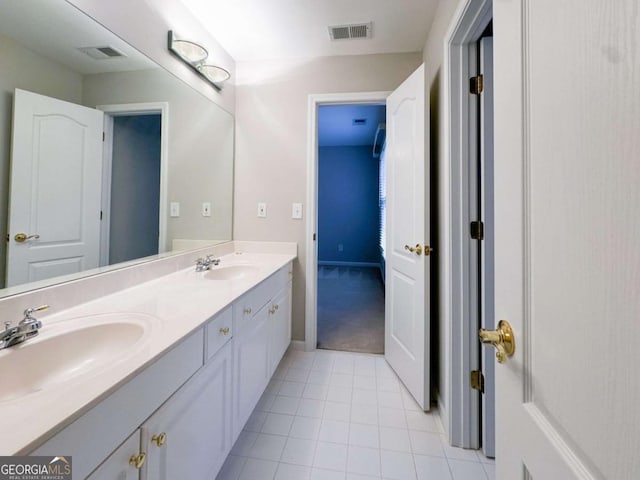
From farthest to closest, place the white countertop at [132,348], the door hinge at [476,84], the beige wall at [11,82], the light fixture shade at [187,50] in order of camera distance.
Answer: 1. the light fixture shade at [187,50]
2. the door hinge at [476,84]
3. the beige wall at [11,82]
4. the white countertop at [132,348]

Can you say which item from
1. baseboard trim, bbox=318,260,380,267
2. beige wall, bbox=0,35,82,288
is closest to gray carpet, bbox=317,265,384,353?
baseboard trim, bbox=318,260,380,267

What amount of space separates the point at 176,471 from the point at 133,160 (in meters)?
1.34

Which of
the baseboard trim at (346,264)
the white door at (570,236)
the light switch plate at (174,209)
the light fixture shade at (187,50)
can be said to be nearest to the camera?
the white door at (570,236)

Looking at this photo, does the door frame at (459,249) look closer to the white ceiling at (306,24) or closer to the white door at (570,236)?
the white ceiling at (306,24)

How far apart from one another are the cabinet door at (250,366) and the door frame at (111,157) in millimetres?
707

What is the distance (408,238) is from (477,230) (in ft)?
1.62

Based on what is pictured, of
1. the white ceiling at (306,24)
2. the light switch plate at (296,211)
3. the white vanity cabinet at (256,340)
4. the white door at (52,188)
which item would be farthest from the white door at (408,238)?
the white door at (52,188)

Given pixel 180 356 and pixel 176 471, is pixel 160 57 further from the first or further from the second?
pixel 176 471

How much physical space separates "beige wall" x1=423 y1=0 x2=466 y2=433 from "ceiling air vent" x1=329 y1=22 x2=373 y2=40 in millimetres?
437

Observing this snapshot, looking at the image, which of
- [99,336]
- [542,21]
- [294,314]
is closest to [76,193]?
[99,336]

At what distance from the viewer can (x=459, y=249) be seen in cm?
143

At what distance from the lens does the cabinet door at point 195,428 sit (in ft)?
2.47

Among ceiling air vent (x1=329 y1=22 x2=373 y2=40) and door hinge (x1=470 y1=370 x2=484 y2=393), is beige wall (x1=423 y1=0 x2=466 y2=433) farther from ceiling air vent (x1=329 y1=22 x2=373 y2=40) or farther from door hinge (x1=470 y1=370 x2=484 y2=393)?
ceiling air vent (x1=329 y1=22 x2=373 y2=40)

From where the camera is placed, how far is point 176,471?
839mm
